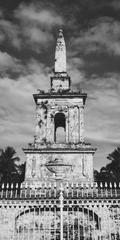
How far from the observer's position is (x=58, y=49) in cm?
2377

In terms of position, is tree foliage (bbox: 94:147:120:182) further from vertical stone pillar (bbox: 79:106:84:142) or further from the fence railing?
the fence railing

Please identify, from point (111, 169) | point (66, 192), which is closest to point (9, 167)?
point (111, 169)

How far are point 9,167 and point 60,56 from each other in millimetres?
18565

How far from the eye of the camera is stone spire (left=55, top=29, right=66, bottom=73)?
2312cm

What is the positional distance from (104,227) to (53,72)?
14.2 meters

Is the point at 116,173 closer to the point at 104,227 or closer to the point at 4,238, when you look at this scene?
the point at 104,227

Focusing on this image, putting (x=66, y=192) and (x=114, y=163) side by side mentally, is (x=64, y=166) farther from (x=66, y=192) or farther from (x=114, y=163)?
(x=114, y=163)

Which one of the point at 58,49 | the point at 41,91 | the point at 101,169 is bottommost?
the point at 101,169

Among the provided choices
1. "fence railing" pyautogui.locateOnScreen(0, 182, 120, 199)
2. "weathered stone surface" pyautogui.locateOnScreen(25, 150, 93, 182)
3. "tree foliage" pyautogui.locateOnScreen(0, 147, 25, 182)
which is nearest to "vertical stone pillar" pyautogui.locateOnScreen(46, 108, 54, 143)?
"weathered stone surface" pyautogui.locateOnScreen(25, 150, 93, 182)

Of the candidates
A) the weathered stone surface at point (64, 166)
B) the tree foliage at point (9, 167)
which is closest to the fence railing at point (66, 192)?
the weathered stone surface at point (64, 166)

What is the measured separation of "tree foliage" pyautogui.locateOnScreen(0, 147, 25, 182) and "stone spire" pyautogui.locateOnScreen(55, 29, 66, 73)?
16.6 metres

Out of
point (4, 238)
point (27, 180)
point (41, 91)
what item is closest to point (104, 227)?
point (4, 238)

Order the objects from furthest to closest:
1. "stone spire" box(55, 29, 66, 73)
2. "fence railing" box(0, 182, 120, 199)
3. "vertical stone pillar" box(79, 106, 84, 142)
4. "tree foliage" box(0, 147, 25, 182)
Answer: "tree foliage" box(0, 147, 25, 182), "stone spire" box(55, 29, 66, 73), "vertical stone pillar" box(79, 106, 84, 142), "fence railing" box(0, 182, 120, 199)

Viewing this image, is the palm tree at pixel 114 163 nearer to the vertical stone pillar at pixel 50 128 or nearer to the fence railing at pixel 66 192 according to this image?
the vertical stone pillar at pixel 50 128
